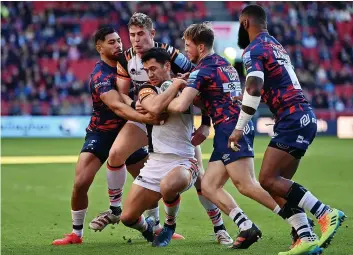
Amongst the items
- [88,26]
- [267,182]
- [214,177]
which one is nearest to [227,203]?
[214,177]

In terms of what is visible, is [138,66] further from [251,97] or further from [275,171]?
[275,171]

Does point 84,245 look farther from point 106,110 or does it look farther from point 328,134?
point 328,134

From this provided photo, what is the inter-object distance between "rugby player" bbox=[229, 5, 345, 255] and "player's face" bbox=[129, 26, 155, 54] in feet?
4.62

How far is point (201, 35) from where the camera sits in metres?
8.18

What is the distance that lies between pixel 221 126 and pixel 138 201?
3.67 ft

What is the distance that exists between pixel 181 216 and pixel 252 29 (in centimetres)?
391

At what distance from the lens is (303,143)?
7727mm

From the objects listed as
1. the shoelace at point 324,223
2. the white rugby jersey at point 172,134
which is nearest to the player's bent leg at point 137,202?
the white rugby jersey at point 172,134

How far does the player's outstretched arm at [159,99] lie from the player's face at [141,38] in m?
0.79

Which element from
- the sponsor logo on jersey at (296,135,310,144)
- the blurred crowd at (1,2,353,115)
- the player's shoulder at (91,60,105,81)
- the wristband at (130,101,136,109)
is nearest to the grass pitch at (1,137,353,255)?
the sponsor logo on jersey at (296,135,310,144)

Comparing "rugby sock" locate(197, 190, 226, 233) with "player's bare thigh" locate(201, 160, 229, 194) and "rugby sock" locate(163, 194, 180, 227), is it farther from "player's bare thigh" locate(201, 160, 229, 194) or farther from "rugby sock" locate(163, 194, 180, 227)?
"player's bare thigh" locate(201, 160, 229, 194)

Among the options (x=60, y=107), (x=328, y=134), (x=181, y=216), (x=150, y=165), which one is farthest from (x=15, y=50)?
(x=150, y=165)

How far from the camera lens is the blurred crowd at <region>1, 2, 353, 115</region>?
33.2 metres

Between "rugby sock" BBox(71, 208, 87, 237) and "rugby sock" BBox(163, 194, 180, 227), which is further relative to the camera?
"rugby sock" BBox(71, 208, 87, 237)
